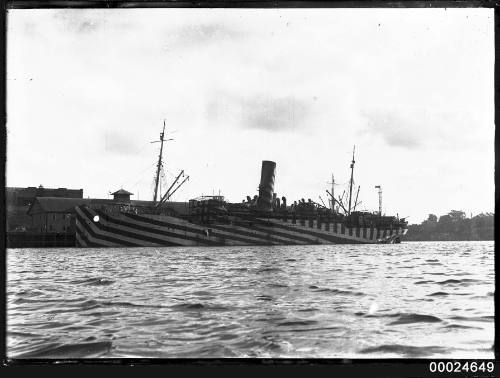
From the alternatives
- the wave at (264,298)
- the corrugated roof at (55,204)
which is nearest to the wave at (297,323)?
the wave at (264,298)

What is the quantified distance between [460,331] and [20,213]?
5177 centimetres

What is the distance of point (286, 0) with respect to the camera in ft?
10.6

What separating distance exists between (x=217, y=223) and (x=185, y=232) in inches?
161

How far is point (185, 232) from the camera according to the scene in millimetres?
48844

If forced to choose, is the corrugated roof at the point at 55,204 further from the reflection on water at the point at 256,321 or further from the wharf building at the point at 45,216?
the reflection on water at the point at 256,321

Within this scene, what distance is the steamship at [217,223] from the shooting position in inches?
1756

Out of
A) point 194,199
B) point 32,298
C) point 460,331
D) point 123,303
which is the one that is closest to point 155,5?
point 460,331

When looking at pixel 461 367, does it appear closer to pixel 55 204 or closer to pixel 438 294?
pixel 438 294

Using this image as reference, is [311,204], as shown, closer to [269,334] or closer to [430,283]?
[430,283]

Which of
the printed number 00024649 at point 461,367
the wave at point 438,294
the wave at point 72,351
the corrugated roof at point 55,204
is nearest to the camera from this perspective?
the printed number 00024649 at point 461,367

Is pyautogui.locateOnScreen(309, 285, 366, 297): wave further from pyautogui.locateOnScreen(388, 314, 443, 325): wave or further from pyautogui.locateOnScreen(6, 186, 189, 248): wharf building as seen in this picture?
pyautogui.locateOnScreen(6, 186, 189, 248): wharf building

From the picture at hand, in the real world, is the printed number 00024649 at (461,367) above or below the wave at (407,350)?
above

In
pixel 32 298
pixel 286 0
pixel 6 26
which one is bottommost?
pixel 32 298

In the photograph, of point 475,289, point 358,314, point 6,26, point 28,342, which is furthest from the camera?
point 475,289
